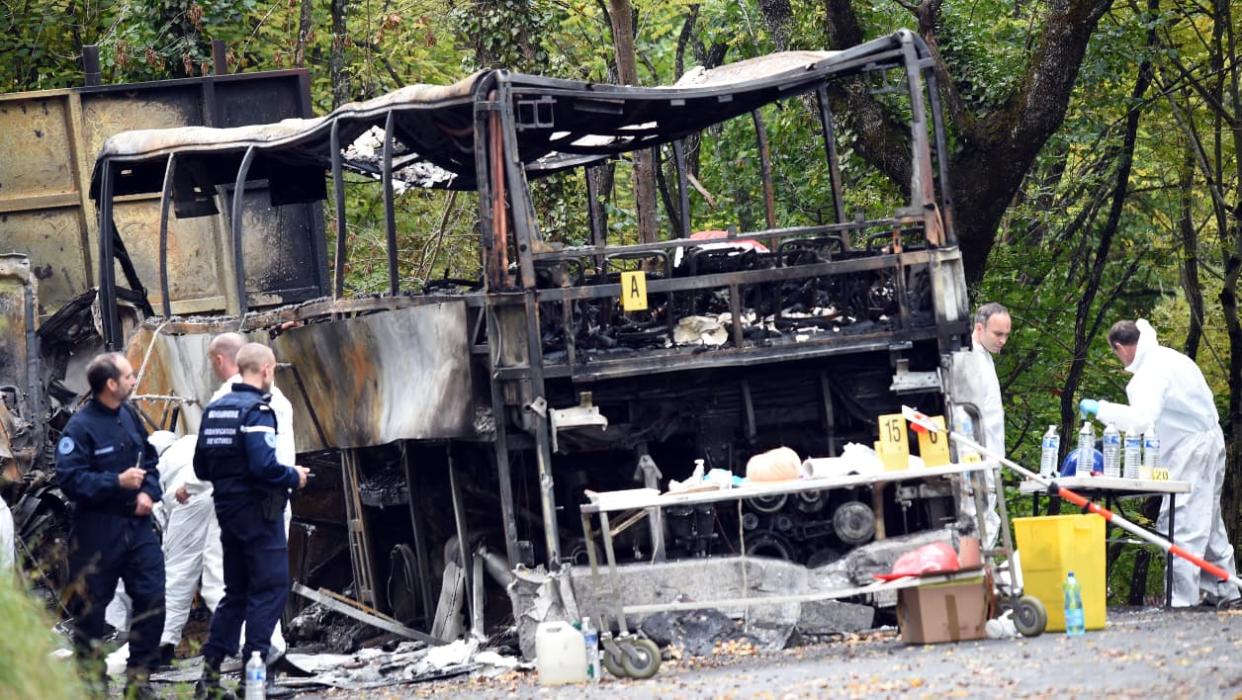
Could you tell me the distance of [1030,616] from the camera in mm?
9617

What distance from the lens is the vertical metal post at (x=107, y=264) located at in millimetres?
13703

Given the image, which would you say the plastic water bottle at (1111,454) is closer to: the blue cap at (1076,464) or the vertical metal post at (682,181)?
the blue cap at (1076,464)

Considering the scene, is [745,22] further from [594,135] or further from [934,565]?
[934,565]

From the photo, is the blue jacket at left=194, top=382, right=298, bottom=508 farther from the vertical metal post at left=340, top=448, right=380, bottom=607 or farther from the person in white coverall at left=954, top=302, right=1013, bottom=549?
the person in white coverall at left=954, top=302, right=1013, bottom=549

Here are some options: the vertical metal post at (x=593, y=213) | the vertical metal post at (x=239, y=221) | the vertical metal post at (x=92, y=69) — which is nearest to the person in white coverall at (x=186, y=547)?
the vertical metal post at (x=239, y=221)

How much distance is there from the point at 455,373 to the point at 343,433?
5.23 feet

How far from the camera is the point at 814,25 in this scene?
1817 centimetres

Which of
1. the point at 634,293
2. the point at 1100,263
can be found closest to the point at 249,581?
the point at 634,293

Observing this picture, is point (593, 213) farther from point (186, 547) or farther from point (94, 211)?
point (186, 547)

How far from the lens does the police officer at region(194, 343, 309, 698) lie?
9.19 meters

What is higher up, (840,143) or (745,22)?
(745,22)

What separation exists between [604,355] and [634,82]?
301 inches

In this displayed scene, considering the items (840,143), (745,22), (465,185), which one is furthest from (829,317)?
(745,22)

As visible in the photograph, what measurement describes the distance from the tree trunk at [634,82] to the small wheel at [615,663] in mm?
8696
